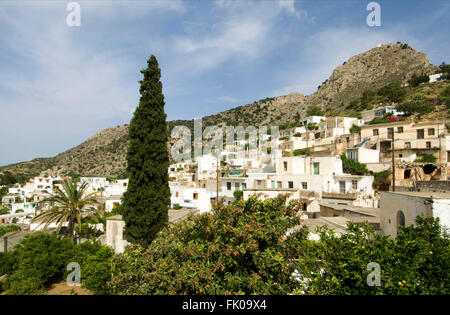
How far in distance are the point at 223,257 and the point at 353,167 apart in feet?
90.3

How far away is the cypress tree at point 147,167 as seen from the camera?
45.6 feet

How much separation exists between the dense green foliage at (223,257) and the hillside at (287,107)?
7910 cm

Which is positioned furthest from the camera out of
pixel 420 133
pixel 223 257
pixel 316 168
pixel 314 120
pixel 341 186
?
pixel 314 120

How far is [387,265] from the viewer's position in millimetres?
4566

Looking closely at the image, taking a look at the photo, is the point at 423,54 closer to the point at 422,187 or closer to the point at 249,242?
the point at 422,187

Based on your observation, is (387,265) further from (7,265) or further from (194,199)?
(194,199)

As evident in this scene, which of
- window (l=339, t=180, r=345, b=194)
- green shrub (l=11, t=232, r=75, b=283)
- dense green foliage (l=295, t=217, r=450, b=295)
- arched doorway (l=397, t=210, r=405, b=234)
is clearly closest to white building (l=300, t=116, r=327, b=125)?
window (l=339, t=180, r=345, b=194)

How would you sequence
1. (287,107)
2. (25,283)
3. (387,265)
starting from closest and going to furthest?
(387,265) < (25,283) < (287,107)

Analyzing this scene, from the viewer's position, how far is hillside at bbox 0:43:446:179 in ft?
277

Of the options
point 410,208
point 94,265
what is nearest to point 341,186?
point 410,208

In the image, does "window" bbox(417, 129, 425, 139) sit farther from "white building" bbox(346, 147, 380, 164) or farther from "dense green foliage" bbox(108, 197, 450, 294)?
"dense green foliage" bbox(108, 197, 450, 294)
